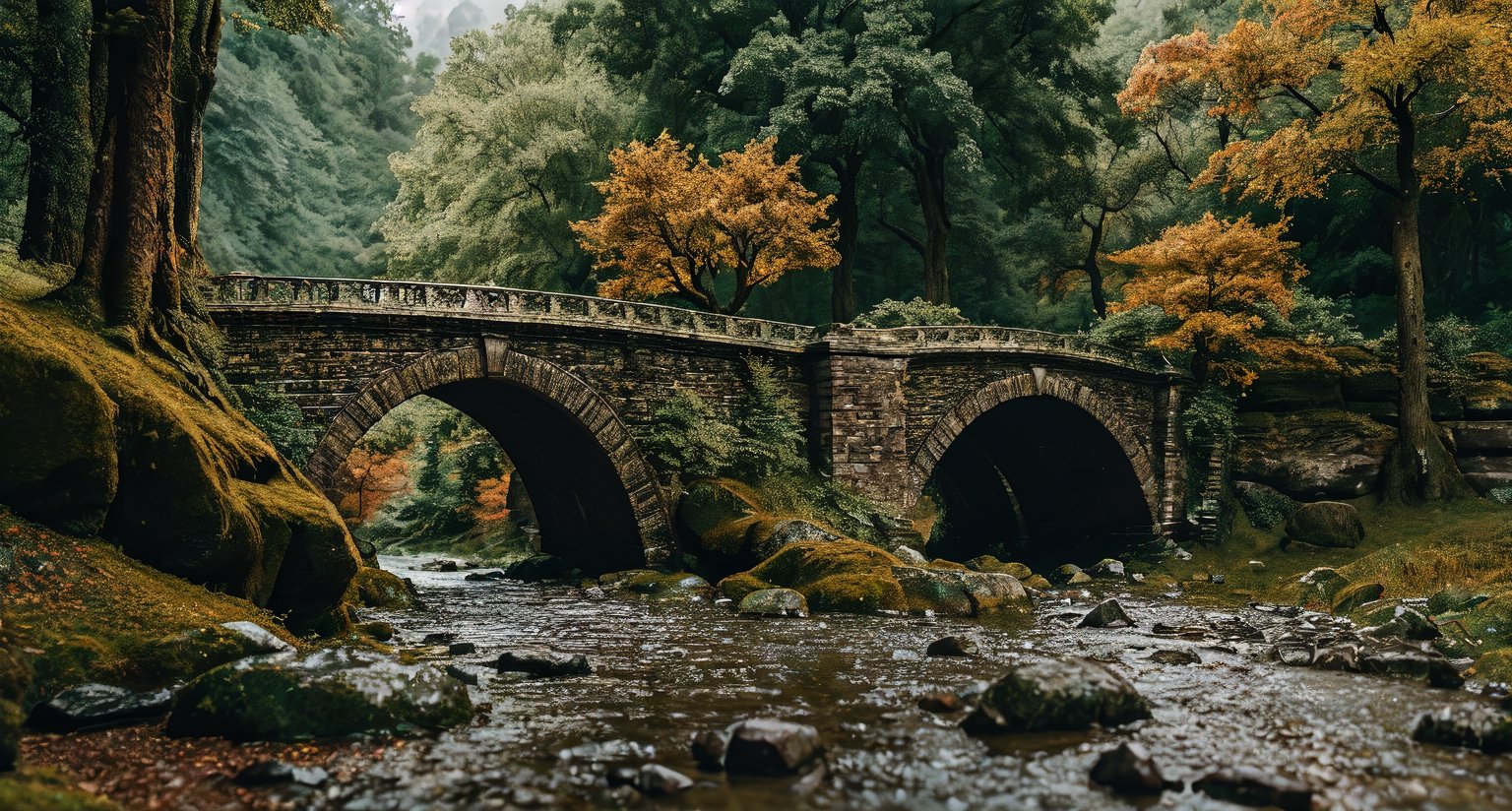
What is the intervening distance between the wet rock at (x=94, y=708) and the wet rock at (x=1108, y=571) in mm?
24970

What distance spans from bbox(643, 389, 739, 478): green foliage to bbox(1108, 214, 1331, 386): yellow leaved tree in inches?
606

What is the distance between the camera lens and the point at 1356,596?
1661 cm

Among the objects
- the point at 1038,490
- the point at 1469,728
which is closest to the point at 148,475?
the point at 1469,728

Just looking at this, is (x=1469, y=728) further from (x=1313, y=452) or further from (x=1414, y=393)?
(x=1313, y=452)

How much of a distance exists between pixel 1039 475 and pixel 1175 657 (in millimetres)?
24343

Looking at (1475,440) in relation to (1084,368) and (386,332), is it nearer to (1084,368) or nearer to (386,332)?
(1084,368)

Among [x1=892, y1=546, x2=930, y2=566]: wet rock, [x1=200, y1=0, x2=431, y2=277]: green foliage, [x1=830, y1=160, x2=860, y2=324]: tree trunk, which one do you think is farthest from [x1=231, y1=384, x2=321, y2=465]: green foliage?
[x1=830, y1=160, x2=860, y2=324]: tree trunk

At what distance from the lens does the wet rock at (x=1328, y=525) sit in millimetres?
27375

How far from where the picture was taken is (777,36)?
32.6m

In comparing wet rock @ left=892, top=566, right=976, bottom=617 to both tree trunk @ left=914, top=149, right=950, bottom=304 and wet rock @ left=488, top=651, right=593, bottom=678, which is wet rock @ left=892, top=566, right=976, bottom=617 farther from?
tree trunk @ left=914, top=149, right=950, bottom=304

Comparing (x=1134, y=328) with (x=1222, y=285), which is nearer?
(x=1222, y=285)

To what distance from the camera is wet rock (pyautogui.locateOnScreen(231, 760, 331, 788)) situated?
638cm

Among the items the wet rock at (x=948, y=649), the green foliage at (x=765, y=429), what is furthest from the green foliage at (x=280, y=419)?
the wet rock at (x=948, y=649)

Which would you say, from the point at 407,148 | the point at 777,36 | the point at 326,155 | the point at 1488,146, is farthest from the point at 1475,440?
the point at 407,148
